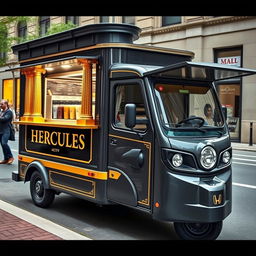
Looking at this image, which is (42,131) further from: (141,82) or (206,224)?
(206,224)

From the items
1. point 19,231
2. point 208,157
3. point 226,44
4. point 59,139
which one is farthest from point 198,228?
point 226,44

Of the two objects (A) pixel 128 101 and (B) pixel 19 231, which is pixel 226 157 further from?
(B) pixel 19 231

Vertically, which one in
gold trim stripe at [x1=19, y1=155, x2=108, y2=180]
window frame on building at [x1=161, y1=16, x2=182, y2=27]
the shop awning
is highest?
window frame on building at [x1=161, y1=16, x2=182, y2=27]

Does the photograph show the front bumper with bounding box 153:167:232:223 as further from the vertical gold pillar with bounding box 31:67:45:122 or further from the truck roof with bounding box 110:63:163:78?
the vertical gold pillar with bounding box 31:67:45:122

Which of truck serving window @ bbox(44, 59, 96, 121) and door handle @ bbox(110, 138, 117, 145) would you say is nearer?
door handle @ bbox(110, 138, 117, 145)

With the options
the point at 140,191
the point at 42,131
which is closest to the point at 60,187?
the point at 42,131

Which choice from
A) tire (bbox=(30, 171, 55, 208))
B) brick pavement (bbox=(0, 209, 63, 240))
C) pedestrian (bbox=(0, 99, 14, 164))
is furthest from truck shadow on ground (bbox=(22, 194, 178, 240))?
pedestrian (bbox=(0, 99, 14, 164))

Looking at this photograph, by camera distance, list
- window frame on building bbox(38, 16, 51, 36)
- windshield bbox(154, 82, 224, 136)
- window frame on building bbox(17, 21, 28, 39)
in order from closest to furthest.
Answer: windshield bbox(154, 82, 224, 136)
window frame on building bbox(38, 16, 51, 36)
window frame on building bbox(17, 21, 28, 39)

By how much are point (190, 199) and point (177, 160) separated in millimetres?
500

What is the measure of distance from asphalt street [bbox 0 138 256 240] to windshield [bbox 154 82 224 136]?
1.52m

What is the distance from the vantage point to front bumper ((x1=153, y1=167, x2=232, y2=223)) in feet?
16.7

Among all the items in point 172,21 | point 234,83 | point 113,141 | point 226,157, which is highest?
point 172,21

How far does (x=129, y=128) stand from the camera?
5785 millimetres

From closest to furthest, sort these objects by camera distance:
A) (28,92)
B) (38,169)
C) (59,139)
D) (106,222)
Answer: (106,222)
(59,139)
(38,169)
(28,92)
